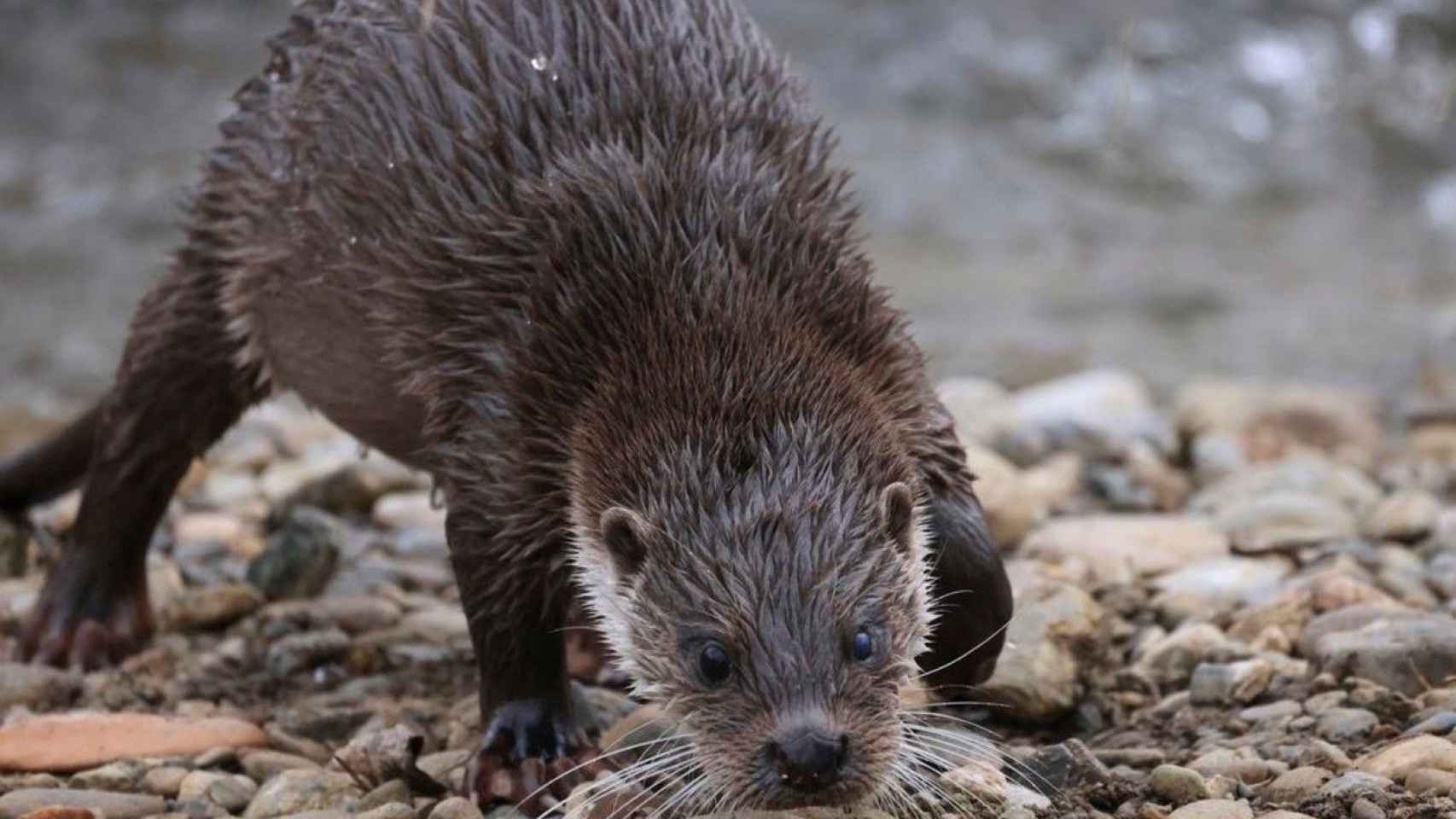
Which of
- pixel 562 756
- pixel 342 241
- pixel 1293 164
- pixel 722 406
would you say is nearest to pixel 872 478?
pixel 722 406

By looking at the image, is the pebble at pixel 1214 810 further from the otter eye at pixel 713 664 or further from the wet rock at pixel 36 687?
the wet rock at pixel 36 687

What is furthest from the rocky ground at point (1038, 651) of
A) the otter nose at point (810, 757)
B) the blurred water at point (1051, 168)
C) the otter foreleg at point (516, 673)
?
the blurred water at point (1051, 168)

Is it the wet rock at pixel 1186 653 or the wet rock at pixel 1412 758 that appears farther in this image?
the wet rock at pixel 1186 653

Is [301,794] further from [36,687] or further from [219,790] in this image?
[36,687]

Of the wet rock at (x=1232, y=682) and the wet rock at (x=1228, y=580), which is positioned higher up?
the wet rock at (x=1228, y=580)

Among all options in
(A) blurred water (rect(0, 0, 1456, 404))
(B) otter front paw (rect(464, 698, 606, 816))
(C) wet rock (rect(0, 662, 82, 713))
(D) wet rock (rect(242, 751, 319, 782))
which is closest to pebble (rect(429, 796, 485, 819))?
(B) otter front paw (rect(464, 698, 606, 816))

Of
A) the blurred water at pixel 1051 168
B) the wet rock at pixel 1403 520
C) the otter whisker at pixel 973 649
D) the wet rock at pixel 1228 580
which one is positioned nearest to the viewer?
the otter whisker at pixel 973 649

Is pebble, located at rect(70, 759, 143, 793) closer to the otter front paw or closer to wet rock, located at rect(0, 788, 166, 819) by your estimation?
wet rock, located at rect(0, 788, 166, 819)
